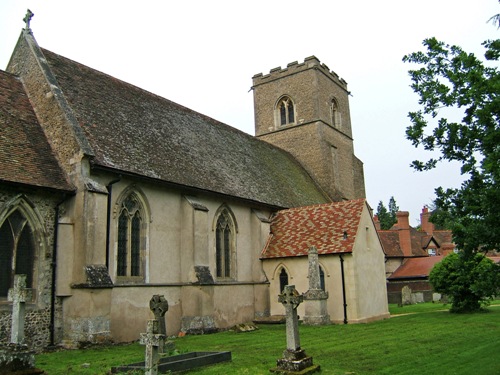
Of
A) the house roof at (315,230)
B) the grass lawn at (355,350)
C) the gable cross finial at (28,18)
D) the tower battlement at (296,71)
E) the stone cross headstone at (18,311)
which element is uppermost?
the tower battlement at (296,71)

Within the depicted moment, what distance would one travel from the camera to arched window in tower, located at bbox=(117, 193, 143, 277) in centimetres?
1705

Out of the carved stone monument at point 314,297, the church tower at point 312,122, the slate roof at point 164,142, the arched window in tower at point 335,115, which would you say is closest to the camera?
the slate roof at point 164,142

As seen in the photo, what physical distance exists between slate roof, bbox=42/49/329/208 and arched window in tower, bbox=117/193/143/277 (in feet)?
4.27

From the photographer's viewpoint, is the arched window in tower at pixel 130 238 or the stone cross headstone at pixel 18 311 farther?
the arched window in tower at pixel 130 238

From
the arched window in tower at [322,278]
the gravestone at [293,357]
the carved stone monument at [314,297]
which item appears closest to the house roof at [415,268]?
the arched window in tower at [322,278]

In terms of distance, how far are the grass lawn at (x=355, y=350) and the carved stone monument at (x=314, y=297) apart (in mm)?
Answer: 965

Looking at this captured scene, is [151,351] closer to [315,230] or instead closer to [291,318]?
[291,318]

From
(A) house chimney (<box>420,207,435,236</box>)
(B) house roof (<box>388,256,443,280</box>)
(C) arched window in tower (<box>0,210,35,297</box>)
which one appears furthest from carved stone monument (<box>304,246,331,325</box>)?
(A) house chimney (<box>420,207,435,236</box>)

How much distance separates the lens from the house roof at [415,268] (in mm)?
42062

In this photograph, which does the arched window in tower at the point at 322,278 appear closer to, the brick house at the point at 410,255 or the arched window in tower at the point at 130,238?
the arched window in tower at the point at 130,238

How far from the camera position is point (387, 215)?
108m

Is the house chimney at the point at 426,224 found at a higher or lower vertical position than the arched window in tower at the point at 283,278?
higher

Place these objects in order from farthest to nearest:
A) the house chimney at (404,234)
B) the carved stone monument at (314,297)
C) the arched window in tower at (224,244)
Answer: the house chimney at (404,234)
the arched window in tower at (224,244)
the carved stone monument at (314,297)

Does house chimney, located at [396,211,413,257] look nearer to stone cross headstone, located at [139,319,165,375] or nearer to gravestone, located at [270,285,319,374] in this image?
gravestone, located at [270,285,319,374]
